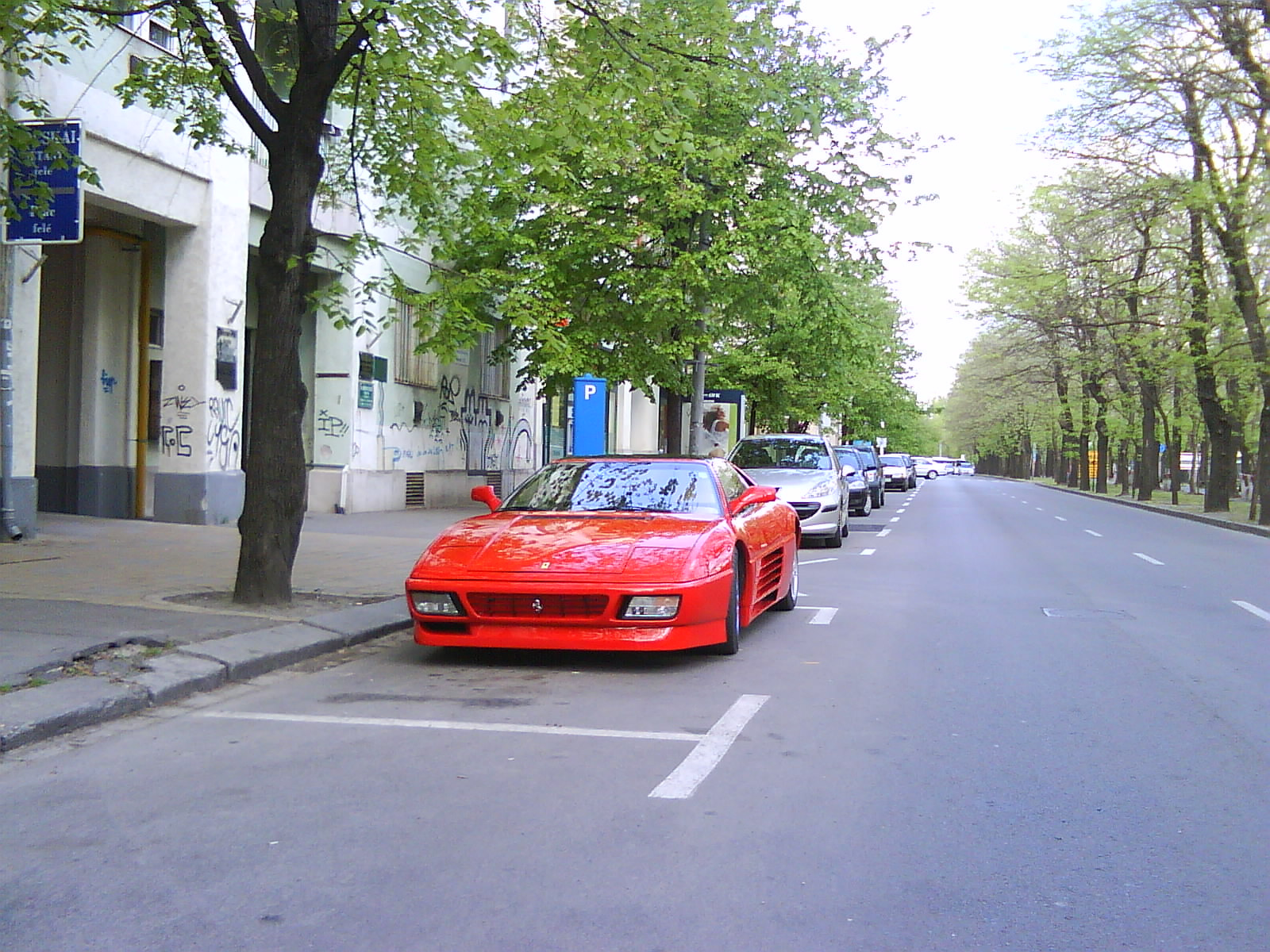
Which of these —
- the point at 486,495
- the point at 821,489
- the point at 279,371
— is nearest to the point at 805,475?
the point at 821,489

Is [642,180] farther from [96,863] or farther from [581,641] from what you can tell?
[96,863]

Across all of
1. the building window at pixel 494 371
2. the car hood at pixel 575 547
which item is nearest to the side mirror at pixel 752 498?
the car hood at pixel 575 547

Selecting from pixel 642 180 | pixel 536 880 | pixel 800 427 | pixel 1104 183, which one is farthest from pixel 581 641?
pixel 800 427

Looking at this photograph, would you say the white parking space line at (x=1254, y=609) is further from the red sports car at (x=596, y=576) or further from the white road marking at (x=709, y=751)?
the white road marking at (x=709, y=751)

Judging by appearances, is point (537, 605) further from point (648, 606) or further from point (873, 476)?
point (873, 476)

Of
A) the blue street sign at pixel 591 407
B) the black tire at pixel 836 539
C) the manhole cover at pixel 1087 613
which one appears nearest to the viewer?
the manhole cover at pixel 1087 613

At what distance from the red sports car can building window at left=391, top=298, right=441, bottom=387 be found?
13981 mm

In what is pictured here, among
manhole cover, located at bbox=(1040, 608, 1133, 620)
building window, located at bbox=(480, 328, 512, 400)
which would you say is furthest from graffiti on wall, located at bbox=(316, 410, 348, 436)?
manhole cover, located at bbox=(1040, 608, 1133, 620)

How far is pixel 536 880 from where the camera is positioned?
3822mm

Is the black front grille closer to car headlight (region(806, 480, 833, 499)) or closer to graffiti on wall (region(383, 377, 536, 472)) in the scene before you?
car headlight (region(806, 480, 833, 499))

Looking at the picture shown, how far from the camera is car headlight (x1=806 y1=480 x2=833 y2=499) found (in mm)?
17875

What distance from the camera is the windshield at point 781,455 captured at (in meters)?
19.2

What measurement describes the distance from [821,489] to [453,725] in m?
12.5

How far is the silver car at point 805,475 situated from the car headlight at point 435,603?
9.56 metres
